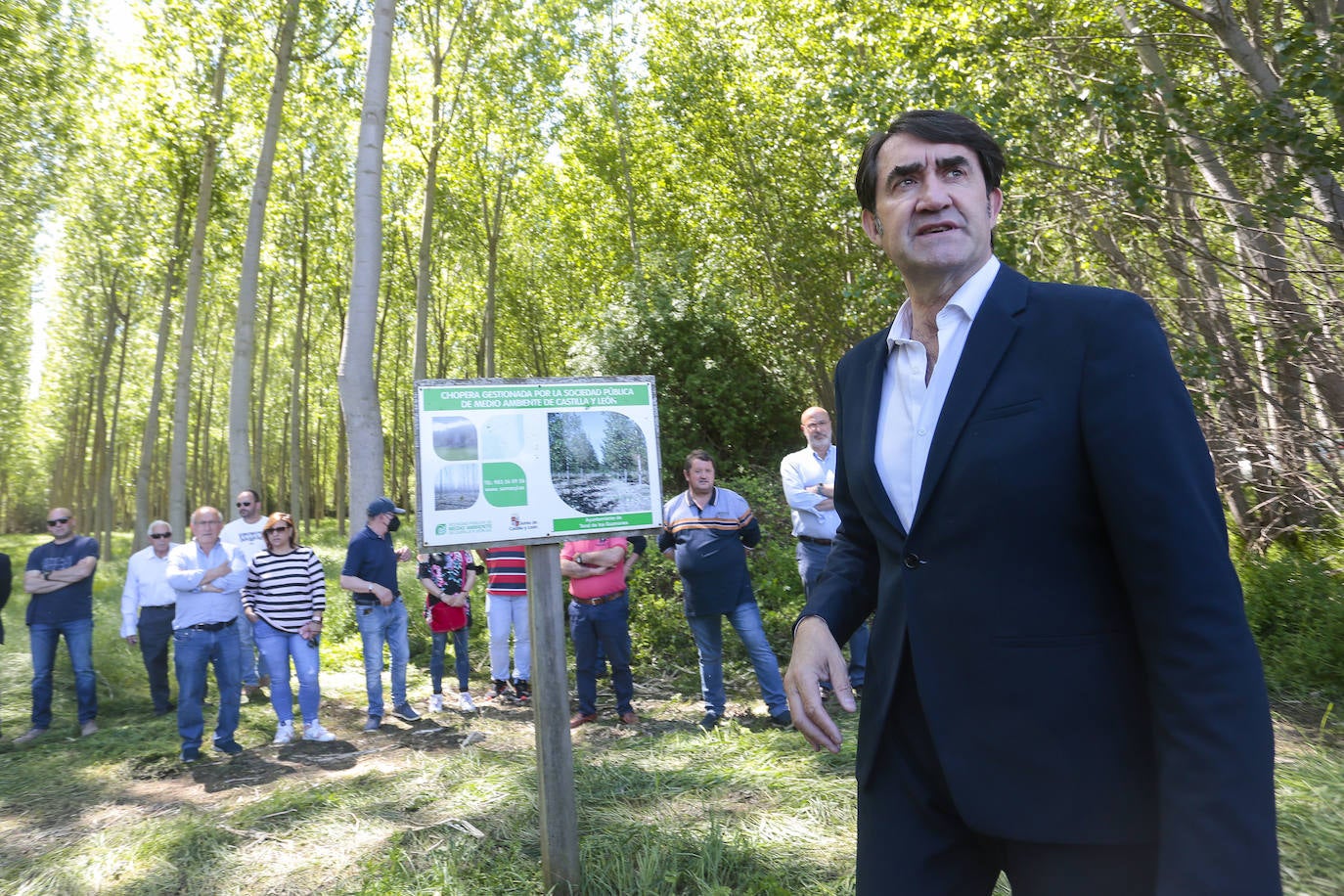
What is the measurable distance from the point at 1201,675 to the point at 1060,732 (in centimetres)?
26

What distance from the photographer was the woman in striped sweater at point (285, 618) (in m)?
8.32

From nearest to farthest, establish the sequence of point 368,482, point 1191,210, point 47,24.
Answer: point 1191,210
point 368,482
point 47,24

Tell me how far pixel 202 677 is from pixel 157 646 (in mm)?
1782

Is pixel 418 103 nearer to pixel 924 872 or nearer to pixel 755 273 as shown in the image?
pixel 755 273

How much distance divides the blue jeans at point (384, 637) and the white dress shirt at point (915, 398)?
26.0ft

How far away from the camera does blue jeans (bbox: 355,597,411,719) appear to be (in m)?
8.86

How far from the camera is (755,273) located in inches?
875

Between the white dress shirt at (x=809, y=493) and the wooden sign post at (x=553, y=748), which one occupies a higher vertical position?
the white dress shirt at (x=809, y=493)

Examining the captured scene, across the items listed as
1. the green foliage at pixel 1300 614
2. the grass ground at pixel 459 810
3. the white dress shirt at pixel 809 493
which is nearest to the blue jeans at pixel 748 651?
the grass ground at pixel 459 810

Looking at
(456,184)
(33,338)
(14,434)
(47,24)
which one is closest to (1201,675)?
(47,24)

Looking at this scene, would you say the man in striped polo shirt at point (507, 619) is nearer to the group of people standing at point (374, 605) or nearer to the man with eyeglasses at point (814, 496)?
the group of people standing at point (374, 605)

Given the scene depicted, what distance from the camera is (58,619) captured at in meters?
9.23

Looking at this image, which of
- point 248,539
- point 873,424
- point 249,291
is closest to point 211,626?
point 248,539

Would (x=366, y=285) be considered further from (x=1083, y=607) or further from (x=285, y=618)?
(x=1083, y=607)
